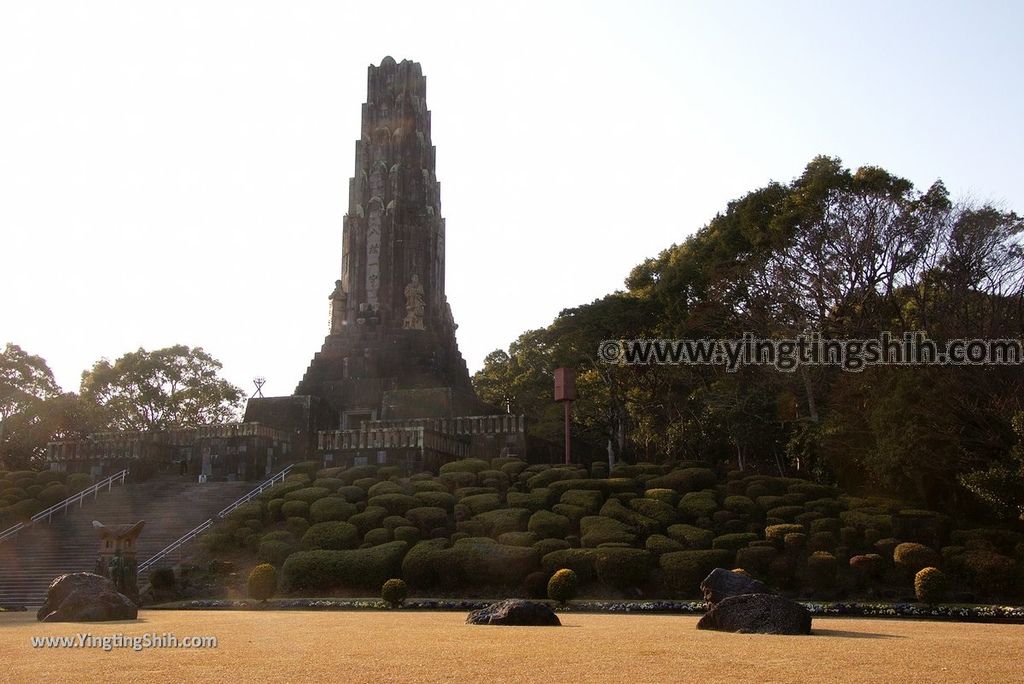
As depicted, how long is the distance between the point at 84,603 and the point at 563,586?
9.31 metres

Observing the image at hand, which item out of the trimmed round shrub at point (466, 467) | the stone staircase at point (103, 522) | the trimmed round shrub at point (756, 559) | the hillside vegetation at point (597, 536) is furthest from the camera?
the trimmed round shrub at point (466, 467)

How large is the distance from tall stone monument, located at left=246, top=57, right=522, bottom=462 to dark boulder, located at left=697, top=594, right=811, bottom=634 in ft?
83.5

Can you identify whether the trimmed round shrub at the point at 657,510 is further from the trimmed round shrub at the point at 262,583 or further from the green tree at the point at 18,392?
the green tree at the point at 18,392

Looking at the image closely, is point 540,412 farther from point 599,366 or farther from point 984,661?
point 984,661

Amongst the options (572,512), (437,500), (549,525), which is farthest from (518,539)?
(437,500)

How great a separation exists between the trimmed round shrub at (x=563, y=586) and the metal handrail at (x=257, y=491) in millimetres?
12532

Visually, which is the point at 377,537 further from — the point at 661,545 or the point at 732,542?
the point at 732,542

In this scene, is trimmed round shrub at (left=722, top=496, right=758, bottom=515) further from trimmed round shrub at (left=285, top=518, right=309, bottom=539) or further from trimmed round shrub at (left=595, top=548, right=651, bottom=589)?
trimmed round shrub at (left=285, top=518, right=309, bottom=539)

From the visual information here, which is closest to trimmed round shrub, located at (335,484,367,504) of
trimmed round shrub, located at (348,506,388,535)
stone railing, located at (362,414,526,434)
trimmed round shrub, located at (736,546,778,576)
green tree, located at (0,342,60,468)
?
trimmed round shrub, located at (348,506,388,535)

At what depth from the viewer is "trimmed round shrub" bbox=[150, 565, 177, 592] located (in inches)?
910

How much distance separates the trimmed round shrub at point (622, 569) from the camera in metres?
22.8

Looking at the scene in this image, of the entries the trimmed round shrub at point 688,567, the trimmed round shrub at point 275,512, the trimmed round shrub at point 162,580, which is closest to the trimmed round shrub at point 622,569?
the trimmed round shrub at point 688,567

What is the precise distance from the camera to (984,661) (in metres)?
10.6

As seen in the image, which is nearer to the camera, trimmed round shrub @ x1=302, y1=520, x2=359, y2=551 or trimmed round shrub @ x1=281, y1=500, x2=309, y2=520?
trimmed round shrub @ x1=302, y1=520, x2=359, y2=551
